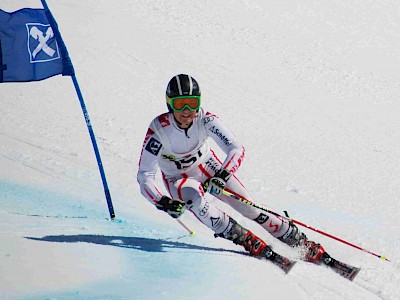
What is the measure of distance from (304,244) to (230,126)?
5.22 metres

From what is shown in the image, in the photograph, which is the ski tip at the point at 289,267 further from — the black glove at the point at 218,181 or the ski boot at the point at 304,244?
the black glove at the point at 218,181

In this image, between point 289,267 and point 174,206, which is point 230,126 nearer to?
point 174,206

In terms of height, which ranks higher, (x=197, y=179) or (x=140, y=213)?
(x=197, y=179)

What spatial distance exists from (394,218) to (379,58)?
9.17 metres

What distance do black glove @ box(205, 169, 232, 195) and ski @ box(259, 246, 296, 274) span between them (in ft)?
2.36

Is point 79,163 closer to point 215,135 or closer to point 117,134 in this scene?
point 117,134

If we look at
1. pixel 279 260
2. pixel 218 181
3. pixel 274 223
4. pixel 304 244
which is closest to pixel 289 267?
pixel 279 260

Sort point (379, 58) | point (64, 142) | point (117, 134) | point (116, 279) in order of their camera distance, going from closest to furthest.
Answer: point (116, 279)
point (64, 142)
point (117, 134)
point (379, 58)

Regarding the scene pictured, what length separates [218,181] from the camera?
5590 millimetres

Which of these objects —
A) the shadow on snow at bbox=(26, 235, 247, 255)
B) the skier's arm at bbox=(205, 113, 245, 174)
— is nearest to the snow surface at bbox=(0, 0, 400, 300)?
the shadow on snow at bbox=(26, 235, 247, 255)

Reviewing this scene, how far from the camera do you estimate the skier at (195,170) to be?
5.58m

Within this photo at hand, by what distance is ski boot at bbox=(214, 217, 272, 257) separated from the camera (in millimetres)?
5598

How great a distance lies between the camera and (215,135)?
5.90 m

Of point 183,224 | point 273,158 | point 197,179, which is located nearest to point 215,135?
point 197,179
